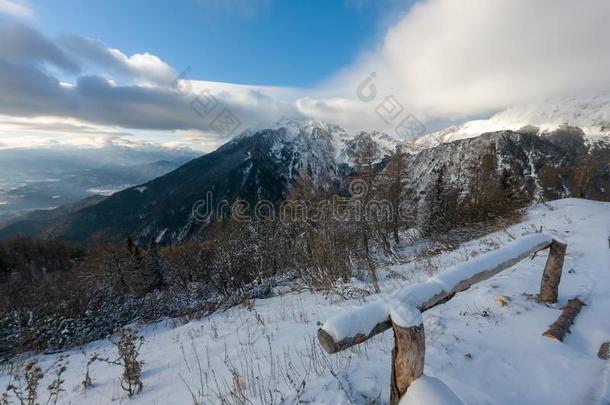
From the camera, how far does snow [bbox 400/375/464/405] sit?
179cm

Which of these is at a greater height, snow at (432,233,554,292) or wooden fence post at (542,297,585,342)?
snow at (432,233,554,292)

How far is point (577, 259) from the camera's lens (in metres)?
5.98

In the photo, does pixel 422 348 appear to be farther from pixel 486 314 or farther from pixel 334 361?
pixel 486 314

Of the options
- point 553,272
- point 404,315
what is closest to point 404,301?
point 404,315

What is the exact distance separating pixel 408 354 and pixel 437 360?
1.36 m

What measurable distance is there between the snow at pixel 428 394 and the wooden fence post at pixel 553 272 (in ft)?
11.1

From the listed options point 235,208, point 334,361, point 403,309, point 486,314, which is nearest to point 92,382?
point 334,361

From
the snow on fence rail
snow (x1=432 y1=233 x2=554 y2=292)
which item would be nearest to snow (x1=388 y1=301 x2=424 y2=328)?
the snow on fence rail

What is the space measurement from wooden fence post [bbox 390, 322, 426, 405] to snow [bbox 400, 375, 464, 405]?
7 centimetres

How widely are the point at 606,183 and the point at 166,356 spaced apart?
100152mm

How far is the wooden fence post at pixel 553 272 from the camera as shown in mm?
4047

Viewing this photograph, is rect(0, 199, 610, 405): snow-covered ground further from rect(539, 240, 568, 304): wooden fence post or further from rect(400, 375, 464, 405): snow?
rect(539, 240, 568, 304): wooden fence post

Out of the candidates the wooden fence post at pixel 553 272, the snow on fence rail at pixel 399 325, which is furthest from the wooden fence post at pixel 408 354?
the wooden fence post at pixel 553 272

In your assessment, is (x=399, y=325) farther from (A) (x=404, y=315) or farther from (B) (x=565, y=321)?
(B) (x=565, y=321)
